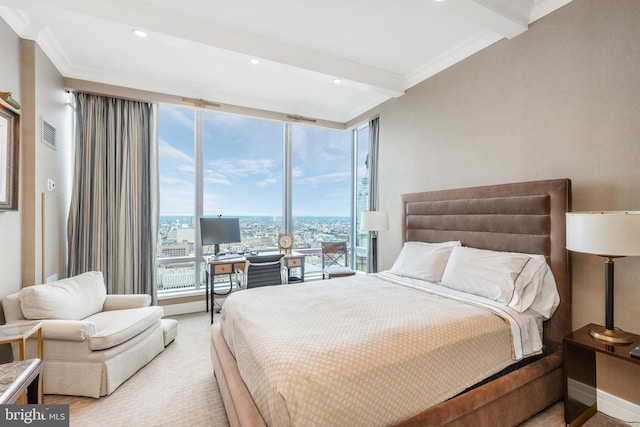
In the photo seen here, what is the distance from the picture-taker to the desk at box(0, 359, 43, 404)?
1223 mm

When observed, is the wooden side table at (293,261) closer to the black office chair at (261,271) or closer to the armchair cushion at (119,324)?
the black office chair at (261,271)

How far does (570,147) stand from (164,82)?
4269mm

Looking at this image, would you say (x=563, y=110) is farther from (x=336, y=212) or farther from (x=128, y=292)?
(x=128, y=292)

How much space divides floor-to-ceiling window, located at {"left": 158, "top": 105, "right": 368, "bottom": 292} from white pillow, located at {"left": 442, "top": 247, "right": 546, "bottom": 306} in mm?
2431

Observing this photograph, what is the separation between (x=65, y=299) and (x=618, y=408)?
4.15 metres

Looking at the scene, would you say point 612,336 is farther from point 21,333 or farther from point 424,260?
point 21,333

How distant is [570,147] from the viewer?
6.91 ft

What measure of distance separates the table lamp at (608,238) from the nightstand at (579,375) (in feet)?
0.31

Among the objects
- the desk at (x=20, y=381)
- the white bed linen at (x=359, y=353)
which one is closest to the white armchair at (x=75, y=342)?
the desk at (x=20, y=381)

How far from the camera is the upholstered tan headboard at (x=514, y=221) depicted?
80.8 inches

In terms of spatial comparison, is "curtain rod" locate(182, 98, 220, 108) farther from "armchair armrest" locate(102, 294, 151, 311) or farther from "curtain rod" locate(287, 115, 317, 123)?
"armchair armrest" locate(102, 294, 151, 311)

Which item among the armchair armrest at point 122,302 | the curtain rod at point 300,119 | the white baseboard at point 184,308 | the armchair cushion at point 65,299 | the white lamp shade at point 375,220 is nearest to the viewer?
the armchair cushion at point 65,299

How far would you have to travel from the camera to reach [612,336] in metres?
1.71

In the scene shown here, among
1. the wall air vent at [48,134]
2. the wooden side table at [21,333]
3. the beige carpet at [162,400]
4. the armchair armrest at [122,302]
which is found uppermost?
the wall air vent at [48,134]
